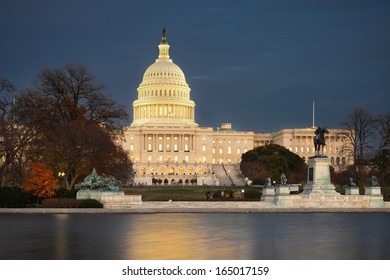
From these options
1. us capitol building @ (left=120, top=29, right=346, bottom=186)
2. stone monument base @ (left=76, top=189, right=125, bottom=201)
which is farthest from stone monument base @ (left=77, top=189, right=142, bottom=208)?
us capitol building @ (left=120, top=29, right=346, bottom=186)

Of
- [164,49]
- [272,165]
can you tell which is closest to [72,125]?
[272,165]

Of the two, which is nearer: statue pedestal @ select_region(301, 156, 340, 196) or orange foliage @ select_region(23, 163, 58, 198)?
orange foliage @ select_region(23, 163, 58, 198)

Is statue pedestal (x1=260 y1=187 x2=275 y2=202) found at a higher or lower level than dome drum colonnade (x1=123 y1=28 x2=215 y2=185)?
lower

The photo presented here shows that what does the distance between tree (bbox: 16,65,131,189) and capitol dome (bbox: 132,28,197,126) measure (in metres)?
110

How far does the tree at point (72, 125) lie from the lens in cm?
5588

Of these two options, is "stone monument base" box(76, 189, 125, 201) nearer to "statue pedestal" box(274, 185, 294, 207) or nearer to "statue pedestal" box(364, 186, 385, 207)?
"statue pedestal" box(274, 185, 294, 207)

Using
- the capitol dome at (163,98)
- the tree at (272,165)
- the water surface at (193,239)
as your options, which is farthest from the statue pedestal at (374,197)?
the capitol dome at (163,98)

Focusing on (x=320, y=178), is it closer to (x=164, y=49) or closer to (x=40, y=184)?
(x=40, y=184)

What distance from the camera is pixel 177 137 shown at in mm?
169250

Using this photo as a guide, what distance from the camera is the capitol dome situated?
176250 mm

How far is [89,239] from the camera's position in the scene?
82.2 feet

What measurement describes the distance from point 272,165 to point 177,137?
218 feet
